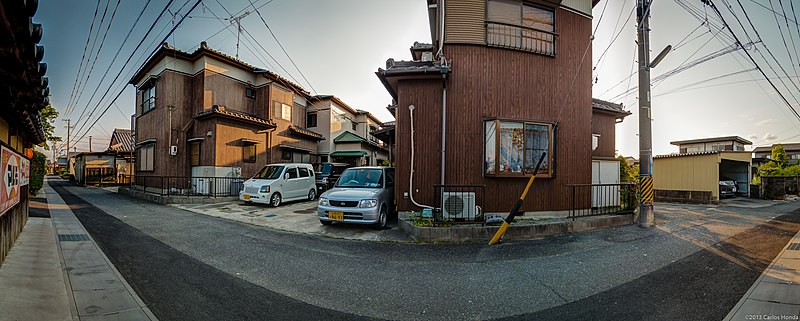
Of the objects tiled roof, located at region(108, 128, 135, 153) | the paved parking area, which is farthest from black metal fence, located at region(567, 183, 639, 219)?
tiled roof, located at region(108, 128, 135, 153)

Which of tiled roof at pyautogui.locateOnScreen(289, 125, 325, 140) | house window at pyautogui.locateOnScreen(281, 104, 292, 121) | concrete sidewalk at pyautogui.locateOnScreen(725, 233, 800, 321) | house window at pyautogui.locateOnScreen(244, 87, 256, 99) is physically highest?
house window at pyautogui.locateOnScreen(244, 87, 256, 99)

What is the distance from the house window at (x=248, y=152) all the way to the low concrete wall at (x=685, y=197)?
22.0 meters

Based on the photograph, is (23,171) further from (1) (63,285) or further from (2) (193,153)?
(2) (193,153)

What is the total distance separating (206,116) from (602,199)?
53.4 ft

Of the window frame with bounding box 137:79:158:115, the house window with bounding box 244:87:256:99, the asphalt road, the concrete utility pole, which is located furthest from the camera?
the house window with bounding box 244:87:256:99

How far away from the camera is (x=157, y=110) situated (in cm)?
1505

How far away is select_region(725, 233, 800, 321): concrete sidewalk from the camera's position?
2994mm

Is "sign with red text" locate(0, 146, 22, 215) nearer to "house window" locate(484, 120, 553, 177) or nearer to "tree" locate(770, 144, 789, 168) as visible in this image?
"house window" locate(484, 120, 553, 177)

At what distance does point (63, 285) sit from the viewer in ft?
11.9

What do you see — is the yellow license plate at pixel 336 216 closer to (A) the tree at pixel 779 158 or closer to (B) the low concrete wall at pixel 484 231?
(B) the low concrete wall at pixel 484 231

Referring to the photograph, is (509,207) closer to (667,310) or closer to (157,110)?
(667,310)

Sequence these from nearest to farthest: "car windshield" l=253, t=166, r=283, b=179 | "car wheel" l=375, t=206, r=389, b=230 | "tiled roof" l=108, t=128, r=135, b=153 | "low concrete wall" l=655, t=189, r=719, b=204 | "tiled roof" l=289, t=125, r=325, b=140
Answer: "car wheel" l=375, t=206, r=389, b=230 < "car windshield" l=253, t=166, r=283, b=179 < "low concrete wall" l=655, t=189, r=719, b=204 < "tiled roof" l=289, t=125, r=325, b=140 < "tiled roof" l=108, t=128, r=135, b=153

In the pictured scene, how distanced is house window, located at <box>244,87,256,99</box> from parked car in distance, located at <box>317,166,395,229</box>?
11628 millimetres

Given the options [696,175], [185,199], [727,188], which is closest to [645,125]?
[696,175]
